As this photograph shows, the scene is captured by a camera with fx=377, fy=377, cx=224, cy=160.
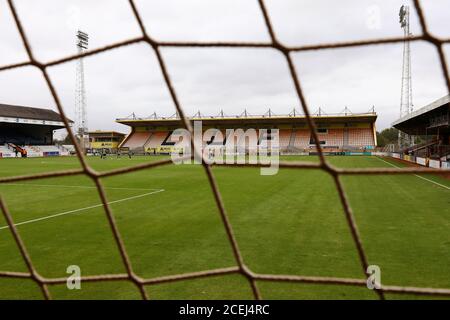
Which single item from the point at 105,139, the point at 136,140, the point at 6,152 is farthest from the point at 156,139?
the point at 6,152

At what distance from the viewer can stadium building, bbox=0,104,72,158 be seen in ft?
121

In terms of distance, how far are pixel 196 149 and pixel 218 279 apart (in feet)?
5.96

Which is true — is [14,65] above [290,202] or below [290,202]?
above

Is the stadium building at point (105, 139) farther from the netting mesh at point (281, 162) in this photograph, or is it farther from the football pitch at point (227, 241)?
the netting mesh at point (281, 162)

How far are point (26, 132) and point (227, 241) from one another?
45.1 metres

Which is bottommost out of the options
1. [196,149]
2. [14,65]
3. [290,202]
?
[290,202]

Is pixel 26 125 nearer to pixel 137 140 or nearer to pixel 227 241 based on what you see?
pixel 137 140

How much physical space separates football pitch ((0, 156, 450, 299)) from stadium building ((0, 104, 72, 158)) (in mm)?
32006

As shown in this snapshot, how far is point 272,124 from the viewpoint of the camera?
43250mm

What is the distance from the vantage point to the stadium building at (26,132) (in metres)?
36.9

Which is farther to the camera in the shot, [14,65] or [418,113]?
[418,113]

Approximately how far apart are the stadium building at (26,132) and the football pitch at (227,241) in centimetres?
3201


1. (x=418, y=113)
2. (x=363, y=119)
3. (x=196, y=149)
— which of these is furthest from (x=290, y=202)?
(x=363, y=119)
